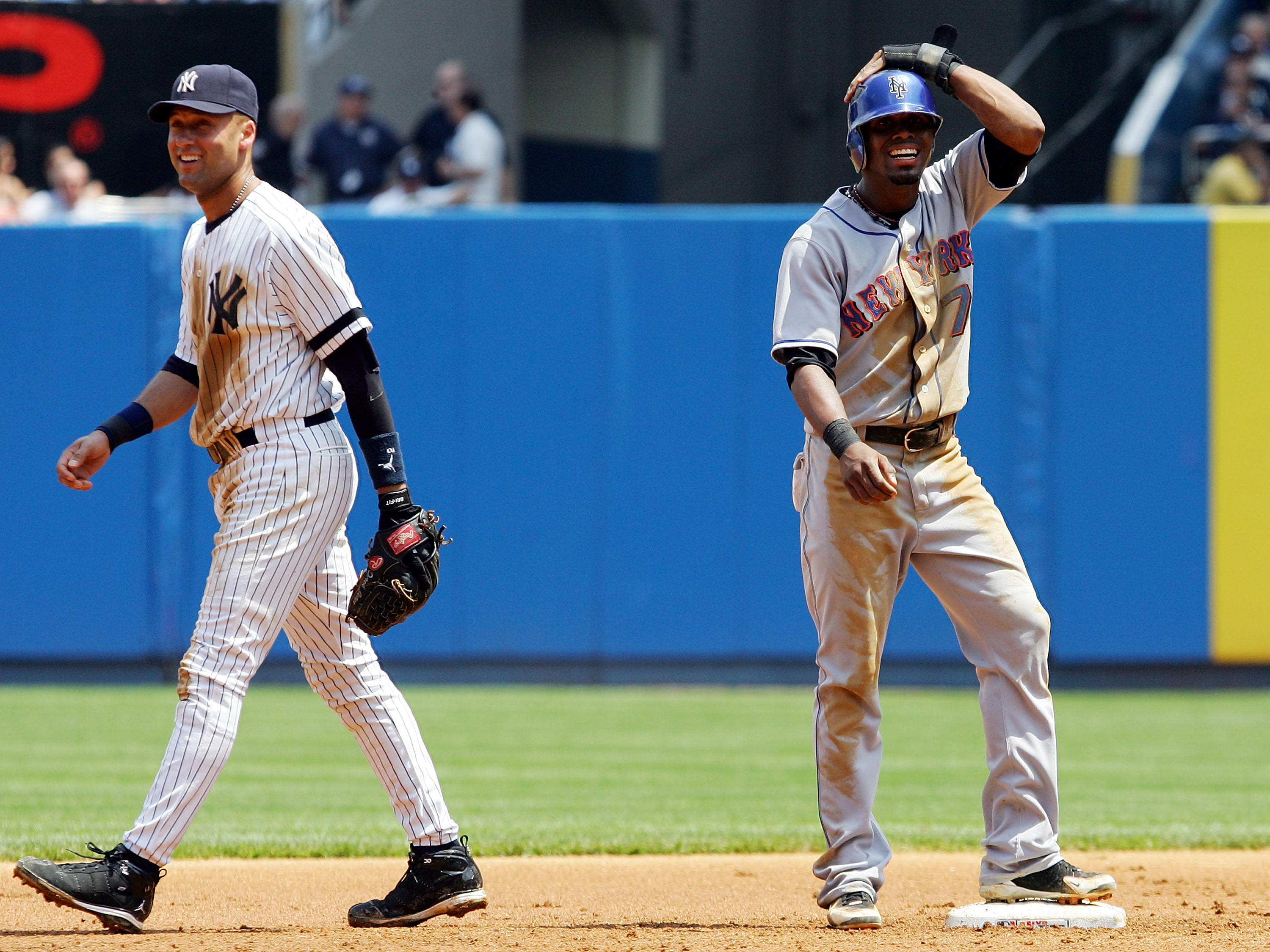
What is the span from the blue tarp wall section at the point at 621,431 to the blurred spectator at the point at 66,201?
1453 mm

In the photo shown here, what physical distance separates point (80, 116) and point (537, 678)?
6.52 metres

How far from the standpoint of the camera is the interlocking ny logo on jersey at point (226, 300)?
3732mm

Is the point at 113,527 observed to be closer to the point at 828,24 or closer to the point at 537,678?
the point at 537,678

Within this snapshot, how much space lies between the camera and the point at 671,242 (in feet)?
31.7

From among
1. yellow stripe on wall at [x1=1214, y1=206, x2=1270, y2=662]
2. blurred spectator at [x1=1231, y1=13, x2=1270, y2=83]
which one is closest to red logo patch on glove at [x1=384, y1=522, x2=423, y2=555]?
yellow stripe on wall at [x1=1214, y1=206, x2=1270, y2=662]

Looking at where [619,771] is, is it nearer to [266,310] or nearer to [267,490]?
[267,490]

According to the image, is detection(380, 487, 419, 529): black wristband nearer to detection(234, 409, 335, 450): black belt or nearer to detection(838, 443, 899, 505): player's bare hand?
detection(234, 409, 335, 450): black belt

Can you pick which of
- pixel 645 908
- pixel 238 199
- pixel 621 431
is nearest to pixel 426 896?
pixel 645 908

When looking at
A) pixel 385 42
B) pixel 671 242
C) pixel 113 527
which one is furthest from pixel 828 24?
pixel 113 527

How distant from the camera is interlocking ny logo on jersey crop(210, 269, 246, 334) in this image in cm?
373

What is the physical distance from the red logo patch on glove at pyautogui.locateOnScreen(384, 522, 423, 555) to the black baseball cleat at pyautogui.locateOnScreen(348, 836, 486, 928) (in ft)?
2.35

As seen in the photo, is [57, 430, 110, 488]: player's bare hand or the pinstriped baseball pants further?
[57, 430, 110, 488]: player's bare hand

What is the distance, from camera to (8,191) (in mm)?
10859

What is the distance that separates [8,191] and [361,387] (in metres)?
8.05
